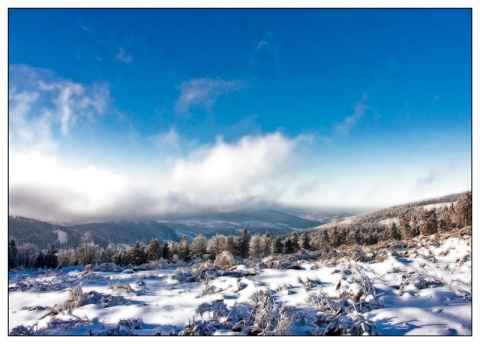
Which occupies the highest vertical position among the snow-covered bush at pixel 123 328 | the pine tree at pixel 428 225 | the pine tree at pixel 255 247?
the snow-covered bush at pixel 123 328

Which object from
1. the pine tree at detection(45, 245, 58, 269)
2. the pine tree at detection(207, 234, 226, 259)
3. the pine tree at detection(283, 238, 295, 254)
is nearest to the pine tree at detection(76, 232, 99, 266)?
the pine tree at detection(45, 245, 58, 269)

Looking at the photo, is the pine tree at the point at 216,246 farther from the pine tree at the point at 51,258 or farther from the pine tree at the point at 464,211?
the pine tree at the point at 464,211

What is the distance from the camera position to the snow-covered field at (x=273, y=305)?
4.99 m

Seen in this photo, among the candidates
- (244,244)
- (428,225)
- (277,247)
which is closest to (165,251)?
(244,244)

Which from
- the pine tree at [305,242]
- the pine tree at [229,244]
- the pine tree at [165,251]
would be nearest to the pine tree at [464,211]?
the pine tree at [305,242]

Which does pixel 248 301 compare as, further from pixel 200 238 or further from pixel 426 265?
pixel 200 238

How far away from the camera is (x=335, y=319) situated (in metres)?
5.12

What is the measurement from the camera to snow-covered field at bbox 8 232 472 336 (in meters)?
4.99

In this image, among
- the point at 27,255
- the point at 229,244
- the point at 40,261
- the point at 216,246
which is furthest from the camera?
the point at 216,246

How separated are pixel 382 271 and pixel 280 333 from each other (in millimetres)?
5709

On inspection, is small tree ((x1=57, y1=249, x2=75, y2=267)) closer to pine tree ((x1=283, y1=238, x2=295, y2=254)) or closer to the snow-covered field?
pine tree ((x1=283, y1=238, x2=295, y2=254))

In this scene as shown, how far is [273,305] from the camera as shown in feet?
19.8

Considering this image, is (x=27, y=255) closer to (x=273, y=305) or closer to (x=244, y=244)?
(x=244, y=244)
